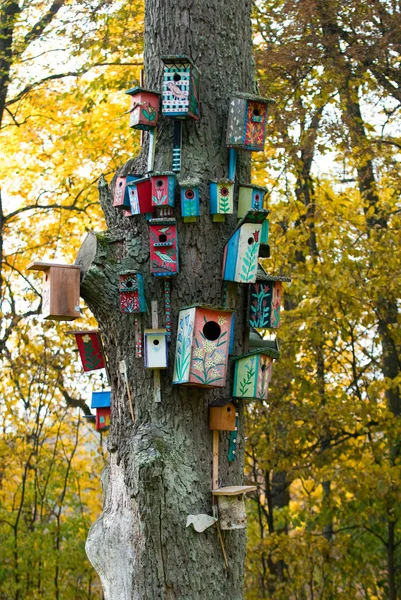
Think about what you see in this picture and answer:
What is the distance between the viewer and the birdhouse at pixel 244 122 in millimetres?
3219

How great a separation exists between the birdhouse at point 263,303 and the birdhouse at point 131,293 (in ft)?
1.71

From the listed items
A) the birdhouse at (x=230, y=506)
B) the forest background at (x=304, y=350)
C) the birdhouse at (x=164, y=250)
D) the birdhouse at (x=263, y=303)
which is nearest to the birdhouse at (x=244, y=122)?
the birdhouse at (x=164, y=250)

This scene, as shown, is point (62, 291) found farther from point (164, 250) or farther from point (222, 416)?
point (222, 416)

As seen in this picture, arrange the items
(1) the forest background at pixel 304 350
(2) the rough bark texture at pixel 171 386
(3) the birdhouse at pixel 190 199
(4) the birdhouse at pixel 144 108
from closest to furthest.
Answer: (2) the rough bark texture at pixel 171 386 < (3) the birdhouse at pixel 190 199 < (4) the birdhouse at pixel 144 108 < (1) the forest background at pixel 304 350

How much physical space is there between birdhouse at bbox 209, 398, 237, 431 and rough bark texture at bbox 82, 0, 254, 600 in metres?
0.03

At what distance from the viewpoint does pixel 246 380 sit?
10.5 ft

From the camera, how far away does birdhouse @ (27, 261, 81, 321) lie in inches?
129

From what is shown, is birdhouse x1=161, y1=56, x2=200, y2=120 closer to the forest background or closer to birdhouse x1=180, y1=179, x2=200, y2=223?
birdhouse x1=180, y1=179, x2=200, y2=223

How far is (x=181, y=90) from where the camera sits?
10.4 ft

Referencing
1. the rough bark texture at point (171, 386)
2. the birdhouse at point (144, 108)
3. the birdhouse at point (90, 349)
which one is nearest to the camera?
the rough bark texture at point (171, 386)

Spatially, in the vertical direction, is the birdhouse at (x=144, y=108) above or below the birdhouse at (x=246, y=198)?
above

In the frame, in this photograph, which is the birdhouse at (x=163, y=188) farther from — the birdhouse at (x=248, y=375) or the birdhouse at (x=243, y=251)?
the birdhouse at (x=248, y=375)

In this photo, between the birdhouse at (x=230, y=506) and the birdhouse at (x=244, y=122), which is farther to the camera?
the birdhouse at (x=244, y=122)

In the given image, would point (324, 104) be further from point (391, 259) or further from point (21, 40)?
point (21, 40)
